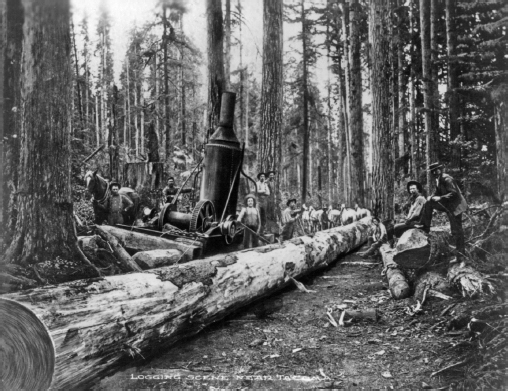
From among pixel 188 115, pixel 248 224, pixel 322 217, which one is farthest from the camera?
pixel 322 217

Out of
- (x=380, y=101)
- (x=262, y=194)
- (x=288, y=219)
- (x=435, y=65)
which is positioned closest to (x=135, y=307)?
(x=435, y=65)

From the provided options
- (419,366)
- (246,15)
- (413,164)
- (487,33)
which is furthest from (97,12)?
(419,366)

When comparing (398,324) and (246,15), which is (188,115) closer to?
Answer: (246,15)

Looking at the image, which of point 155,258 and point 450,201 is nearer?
point 450,201

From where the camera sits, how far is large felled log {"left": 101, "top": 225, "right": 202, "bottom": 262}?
4.82 meters

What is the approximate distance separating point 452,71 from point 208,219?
12.0 feet

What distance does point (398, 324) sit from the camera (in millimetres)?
3543

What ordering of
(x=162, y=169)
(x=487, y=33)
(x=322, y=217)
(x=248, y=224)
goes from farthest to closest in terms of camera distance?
1. (x=322, y=217)
2. (x=248, y=224)
3. (x=162, y=169)
4. (x=487, y=33)

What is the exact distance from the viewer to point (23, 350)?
2229mm

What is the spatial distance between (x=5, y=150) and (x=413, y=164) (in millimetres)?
4280

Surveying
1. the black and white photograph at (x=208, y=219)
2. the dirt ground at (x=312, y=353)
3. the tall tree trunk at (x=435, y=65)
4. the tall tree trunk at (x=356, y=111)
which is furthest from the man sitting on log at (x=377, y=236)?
the tall tree trunk at (x=356, y=111)

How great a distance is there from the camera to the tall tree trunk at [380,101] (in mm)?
5387

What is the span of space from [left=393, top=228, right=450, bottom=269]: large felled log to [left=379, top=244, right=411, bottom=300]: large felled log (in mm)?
178

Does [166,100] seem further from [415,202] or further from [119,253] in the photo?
[415,202]
